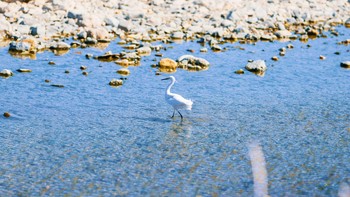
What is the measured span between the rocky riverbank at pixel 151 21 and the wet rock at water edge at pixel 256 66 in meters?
4.36

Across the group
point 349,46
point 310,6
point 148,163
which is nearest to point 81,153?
point 148,163

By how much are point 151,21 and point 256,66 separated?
38.2ft

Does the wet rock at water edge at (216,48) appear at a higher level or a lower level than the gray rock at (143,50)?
higher

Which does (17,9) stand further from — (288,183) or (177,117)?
(288,183)

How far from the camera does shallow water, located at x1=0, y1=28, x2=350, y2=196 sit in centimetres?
1379

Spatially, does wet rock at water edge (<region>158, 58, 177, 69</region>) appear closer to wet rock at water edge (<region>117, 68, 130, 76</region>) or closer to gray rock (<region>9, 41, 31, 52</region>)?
wet rock at water edge (<region>117, 68, 130, 76</region>)

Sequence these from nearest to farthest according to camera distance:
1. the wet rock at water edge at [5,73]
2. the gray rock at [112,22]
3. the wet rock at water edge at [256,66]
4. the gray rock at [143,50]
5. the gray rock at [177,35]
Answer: the wet rock at water edge at [5,73]
the wet rock at water edge at [256,66]
the gray rock at [143,50]
the gray rock at [177,35]
the gray rock at [112,22]

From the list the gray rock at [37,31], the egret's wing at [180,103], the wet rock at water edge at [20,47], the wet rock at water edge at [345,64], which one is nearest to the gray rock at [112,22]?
the gray rock at [37,31]

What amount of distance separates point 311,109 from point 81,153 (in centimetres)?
869

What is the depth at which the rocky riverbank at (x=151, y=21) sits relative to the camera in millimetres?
31375

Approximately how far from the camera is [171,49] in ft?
98.2

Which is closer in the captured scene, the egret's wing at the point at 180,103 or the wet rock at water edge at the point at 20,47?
the egret's wing at the point at 180,103

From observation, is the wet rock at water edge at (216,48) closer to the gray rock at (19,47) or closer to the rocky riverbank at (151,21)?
the rocky riverbank at (151,21)

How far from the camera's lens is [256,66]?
2605 cm
